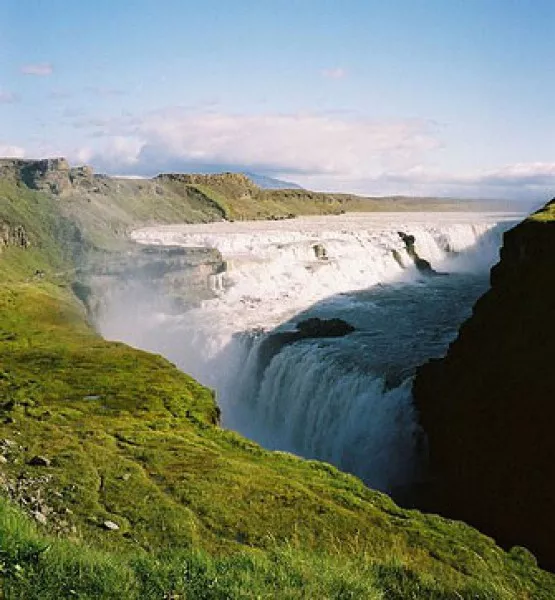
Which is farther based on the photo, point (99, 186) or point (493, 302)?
point (99, 186)

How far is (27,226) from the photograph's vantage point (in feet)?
330

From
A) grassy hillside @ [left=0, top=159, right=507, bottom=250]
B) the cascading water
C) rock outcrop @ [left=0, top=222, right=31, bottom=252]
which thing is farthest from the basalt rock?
rock outcrop @ [left=0, top=222, right=31, bottom=252]

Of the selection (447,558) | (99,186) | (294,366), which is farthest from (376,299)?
(99,186)

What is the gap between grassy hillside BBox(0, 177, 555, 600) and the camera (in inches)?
375

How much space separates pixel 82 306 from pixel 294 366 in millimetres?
28673

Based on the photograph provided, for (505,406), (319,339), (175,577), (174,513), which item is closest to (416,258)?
(319,339)

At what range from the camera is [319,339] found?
1935 inches

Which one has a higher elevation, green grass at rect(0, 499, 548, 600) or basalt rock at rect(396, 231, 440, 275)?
basalt rock at rect(396, 231, 440, 275)

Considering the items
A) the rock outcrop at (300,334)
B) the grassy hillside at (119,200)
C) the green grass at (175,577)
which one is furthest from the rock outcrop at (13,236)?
the green grass at (175,577)

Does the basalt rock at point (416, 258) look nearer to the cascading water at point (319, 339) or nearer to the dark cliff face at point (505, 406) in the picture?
the cascading water at point (319, 339)

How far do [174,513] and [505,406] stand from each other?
16597 millimetres

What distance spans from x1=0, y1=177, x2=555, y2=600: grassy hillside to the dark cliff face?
796cm

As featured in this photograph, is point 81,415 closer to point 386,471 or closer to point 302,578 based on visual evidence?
point 386,471

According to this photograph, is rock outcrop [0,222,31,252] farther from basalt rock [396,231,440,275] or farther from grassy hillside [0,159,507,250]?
basalt rock [396,231,440,275]
